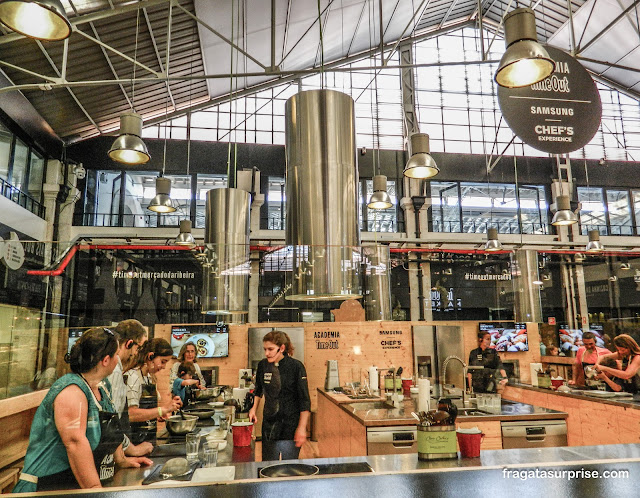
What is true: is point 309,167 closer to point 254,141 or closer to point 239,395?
point 239,395

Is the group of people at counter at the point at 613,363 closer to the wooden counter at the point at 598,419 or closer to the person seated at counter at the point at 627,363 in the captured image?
the person seated at counter at the point at 627,363

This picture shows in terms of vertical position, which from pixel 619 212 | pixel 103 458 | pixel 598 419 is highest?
pixel 619 212

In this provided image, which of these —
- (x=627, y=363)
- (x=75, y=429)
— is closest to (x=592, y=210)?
(x=627, y=363)

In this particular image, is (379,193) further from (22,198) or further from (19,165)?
(22,198)

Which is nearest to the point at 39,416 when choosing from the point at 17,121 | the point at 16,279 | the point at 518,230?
the point at 16,279

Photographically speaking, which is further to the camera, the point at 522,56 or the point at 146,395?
the point at 146,395

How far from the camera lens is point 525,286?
6.39 m

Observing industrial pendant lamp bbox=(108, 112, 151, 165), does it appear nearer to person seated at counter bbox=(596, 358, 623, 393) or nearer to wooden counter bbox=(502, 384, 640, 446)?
wooden counter bbox=(502, 384, 640, 446)

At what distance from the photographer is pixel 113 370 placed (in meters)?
2.41

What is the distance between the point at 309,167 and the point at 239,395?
2787mm

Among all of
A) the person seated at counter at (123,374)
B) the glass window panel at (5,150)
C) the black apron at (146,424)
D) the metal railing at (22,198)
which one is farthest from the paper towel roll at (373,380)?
the glass window panel at (5,150)

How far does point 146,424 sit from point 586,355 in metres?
5.47

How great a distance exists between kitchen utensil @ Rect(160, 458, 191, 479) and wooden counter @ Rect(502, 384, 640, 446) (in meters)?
4.20

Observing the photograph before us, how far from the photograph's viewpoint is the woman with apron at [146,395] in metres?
3.38
